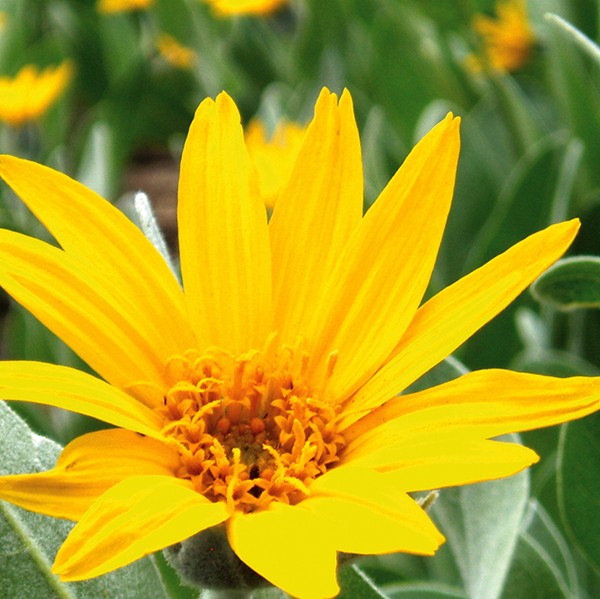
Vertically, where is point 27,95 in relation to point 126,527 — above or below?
below

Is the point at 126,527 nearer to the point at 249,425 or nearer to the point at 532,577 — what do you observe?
the point at 249,425

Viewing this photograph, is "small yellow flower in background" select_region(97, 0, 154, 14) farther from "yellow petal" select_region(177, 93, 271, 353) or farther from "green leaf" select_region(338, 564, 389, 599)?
"green leaf" select_region(338, 564, 389, 599)

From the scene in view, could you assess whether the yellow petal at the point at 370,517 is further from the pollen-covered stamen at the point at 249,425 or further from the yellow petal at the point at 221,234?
the yellow petal at the point at 221,234

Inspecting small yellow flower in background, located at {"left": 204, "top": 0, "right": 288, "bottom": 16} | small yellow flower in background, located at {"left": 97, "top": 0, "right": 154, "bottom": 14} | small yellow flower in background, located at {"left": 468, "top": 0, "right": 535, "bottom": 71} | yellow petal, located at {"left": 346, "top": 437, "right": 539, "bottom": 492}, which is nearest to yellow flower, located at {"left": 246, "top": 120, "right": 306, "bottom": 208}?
small yellow flower in background, located at {"left": 468, "top": 0, "right": 535, "bottom": 71}

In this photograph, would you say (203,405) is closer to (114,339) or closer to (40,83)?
(114,339)

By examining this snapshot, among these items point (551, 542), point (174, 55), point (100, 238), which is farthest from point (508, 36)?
point (100, 238)

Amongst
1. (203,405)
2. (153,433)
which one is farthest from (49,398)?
(203,405)
